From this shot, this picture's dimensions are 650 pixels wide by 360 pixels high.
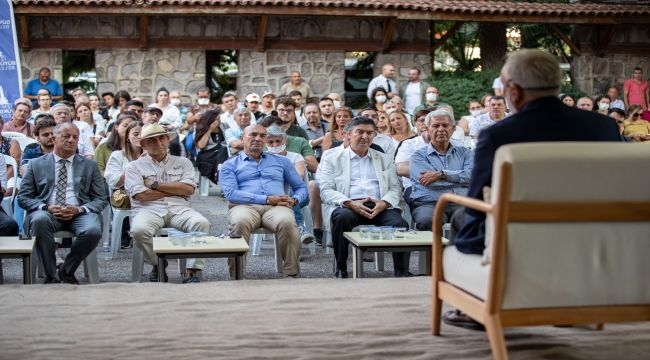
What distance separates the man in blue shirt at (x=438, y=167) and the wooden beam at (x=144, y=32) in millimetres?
8817

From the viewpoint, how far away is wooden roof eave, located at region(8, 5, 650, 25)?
Result: 14.8m

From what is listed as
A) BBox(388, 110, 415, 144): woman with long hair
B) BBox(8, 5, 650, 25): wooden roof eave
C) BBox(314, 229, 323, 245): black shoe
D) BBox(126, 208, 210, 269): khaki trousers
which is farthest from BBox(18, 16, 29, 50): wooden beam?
BBox(126, 208, 210, 269): khaki trousers

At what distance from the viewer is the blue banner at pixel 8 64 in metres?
11.0

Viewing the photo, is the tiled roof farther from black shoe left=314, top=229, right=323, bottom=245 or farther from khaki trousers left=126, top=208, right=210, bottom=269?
khaki trousers left=126, top=208, right=210, bottom=269

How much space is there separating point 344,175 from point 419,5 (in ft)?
28.1

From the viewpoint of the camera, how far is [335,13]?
1518 cm

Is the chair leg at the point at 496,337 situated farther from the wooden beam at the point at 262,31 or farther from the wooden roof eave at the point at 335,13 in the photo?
the wooden beam at the point at 262,31

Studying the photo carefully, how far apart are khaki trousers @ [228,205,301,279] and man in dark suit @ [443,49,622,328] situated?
2.86 m

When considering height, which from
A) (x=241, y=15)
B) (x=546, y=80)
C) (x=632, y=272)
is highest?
(x=241, y=15)

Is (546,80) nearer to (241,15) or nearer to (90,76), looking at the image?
(241,15)

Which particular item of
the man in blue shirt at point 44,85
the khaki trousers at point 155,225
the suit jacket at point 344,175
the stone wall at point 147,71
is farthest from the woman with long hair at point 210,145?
the stone wall at point 147,71

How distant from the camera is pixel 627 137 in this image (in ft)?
40.4

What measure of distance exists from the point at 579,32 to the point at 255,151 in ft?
38.7

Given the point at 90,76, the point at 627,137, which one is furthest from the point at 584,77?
the point at 90,76
